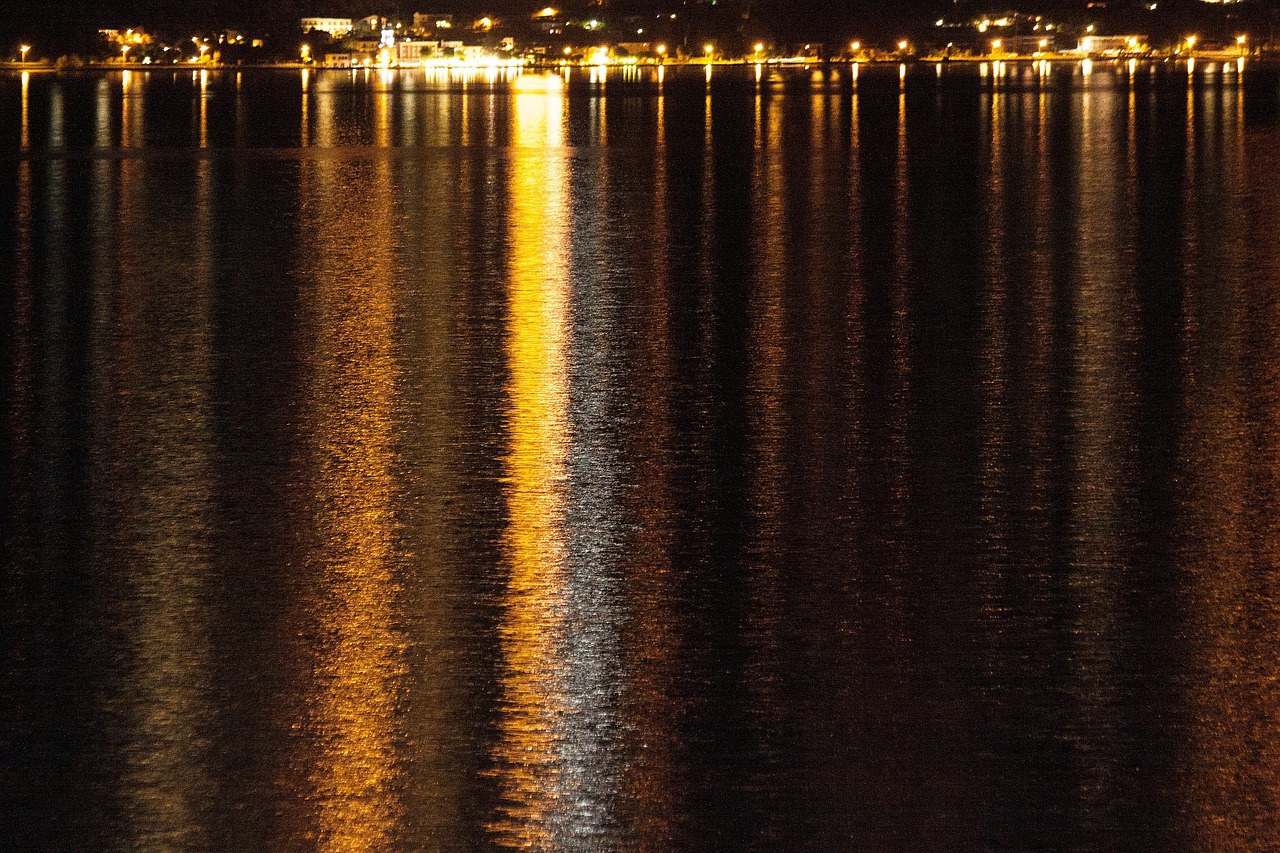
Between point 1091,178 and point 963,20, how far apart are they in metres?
150

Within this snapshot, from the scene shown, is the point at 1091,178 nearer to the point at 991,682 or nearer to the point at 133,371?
the point at 133,371

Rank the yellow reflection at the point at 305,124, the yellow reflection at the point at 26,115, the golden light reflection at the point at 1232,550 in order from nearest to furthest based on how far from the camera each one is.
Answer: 1. the golden light reflection at the point at 1232,550
2. the yellow reflection at the point at 26,115
3. the yellow reflection at the point at 305,124

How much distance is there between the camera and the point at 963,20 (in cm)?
17088

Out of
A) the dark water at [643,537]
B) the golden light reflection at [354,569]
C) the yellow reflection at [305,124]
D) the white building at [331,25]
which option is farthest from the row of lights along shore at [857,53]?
the golden light reflection at [354,569]

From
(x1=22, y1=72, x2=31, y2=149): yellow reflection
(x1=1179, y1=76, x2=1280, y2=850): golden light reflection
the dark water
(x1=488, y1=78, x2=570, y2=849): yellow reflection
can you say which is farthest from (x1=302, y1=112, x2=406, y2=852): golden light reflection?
(x1=22, y1=72, x2=31, y2=149): yellow reflection

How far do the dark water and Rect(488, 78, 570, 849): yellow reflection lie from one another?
3cm

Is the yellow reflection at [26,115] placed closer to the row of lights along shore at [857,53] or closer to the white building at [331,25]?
the row of lights along shore at [857,53]

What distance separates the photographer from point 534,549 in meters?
8.27

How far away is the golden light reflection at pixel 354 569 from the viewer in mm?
5715

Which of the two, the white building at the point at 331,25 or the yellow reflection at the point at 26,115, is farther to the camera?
the white building at the point at 331,25

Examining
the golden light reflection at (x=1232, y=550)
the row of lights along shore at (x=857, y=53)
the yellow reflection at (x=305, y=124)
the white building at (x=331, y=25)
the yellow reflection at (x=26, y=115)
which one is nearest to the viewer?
the golden light reflection at (x=1232, y=550)

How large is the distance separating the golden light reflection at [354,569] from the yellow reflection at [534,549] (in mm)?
389

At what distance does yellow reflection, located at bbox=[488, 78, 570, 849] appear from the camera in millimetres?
5758

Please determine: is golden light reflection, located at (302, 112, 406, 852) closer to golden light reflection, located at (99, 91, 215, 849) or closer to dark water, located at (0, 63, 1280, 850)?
dark water, located at (0, 63, 1280, 850)
